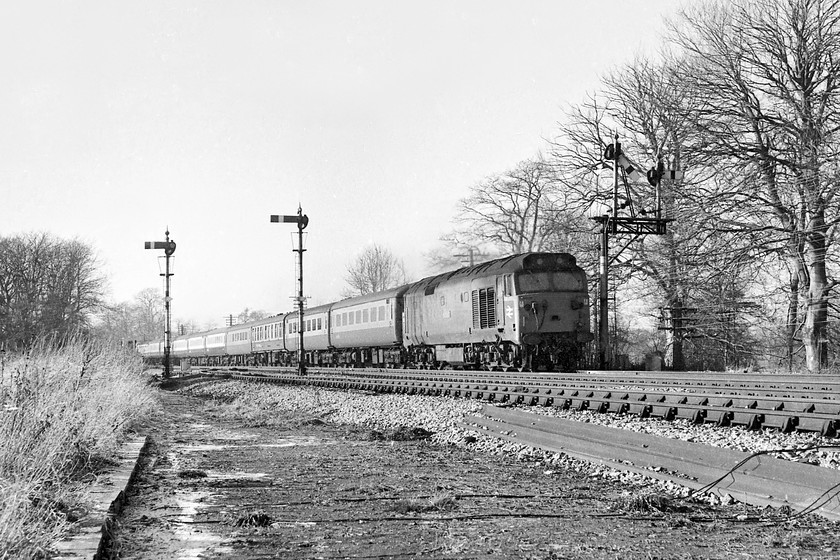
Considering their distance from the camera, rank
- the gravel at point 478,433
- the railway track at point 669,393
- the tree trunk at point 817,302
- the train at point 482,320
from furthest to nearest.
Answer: the tree trunk at point 817,302
the train at point 482,320
the railway track at point 669,393
the gravel at point 478,433

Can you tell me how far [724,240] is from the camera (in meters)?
25.4

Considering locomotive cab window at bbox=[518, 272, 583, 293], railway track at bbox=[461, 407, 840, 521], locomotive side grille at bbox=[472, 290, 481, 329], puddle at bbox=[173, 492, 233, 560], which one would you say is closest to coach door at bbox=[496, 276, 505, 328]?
locomotive cab window at bbox=[518, 272, 583, 293]

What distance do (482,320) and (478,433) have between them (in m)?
10.7

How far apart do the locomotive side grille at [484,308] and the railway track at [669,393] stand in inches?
58.0

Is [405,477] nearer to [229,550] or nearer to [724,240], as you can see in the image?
[229,550]

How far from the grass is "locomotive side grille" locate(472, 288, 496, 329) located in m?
10.3

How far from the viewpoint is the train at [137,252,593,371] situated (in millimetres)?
20734

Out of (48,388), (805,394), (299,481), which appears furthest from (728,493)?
(48,388)

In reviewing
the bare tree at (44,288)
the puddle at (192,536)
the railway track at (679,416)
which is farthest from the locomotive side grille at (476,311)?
the bare tree at (44,288)

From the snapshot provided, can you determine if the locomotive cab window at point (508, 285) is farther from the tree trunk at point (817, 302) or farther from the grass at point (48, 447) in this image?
the grass at point (48, 447)

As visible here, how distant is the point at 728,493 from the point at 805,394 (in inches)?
242

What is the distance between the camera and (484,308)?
22000 mm

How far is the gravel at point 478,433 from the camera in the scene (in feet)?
25.9

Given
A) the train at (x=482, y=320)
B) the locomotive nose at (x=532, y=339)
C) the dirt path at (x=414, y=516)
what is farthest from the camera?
the train at (x=482, y=320)
